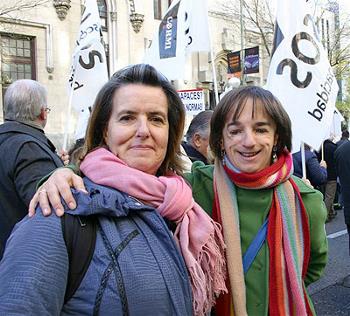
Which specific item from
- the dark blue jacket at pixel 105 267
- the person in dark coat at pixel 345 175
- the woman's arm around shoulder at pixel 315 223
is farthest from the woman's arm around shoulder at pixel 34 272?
the person in dark coat at pixel 345 175

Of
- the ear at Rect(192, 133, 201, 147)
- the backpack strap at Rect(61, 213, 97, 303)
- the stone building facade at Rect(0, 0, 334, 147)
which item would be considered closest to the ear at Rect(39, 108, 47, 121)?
the ear at Rect(192, 133, 201, 147)

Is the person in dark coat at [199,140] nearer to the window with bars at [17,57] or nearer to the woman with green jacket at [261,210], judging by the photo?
the woman with green jacket at [261,210]

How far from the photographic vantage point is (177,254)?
1.44 meters

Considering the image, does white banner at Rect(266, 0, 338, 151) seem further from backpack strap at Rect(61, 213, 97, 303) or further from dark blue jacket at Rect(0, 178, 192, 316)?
backpack strap at Rect(61, 213, 97, 303)

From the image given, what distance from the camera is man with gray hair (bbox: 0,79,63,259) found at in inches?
111

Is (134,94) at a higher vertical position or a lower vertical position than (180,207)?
higher

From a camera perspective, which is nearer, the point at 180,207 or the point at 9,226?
the point at 180,207

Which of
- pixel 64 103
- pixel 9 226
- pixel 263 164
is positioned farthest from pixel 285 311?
pixel 64 103

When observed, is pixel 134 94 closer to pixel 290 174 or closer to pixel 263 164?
pixel 263 164

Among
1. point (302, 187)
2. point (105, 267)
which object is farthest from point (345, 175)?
point (105, 267)

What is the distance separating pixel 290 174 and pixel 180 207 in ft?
2.49

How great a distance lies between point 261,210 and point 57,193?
3.31 ft

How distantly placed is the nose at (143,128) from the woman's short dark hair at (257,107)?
62cm

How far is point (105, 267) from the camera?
1269 mm
